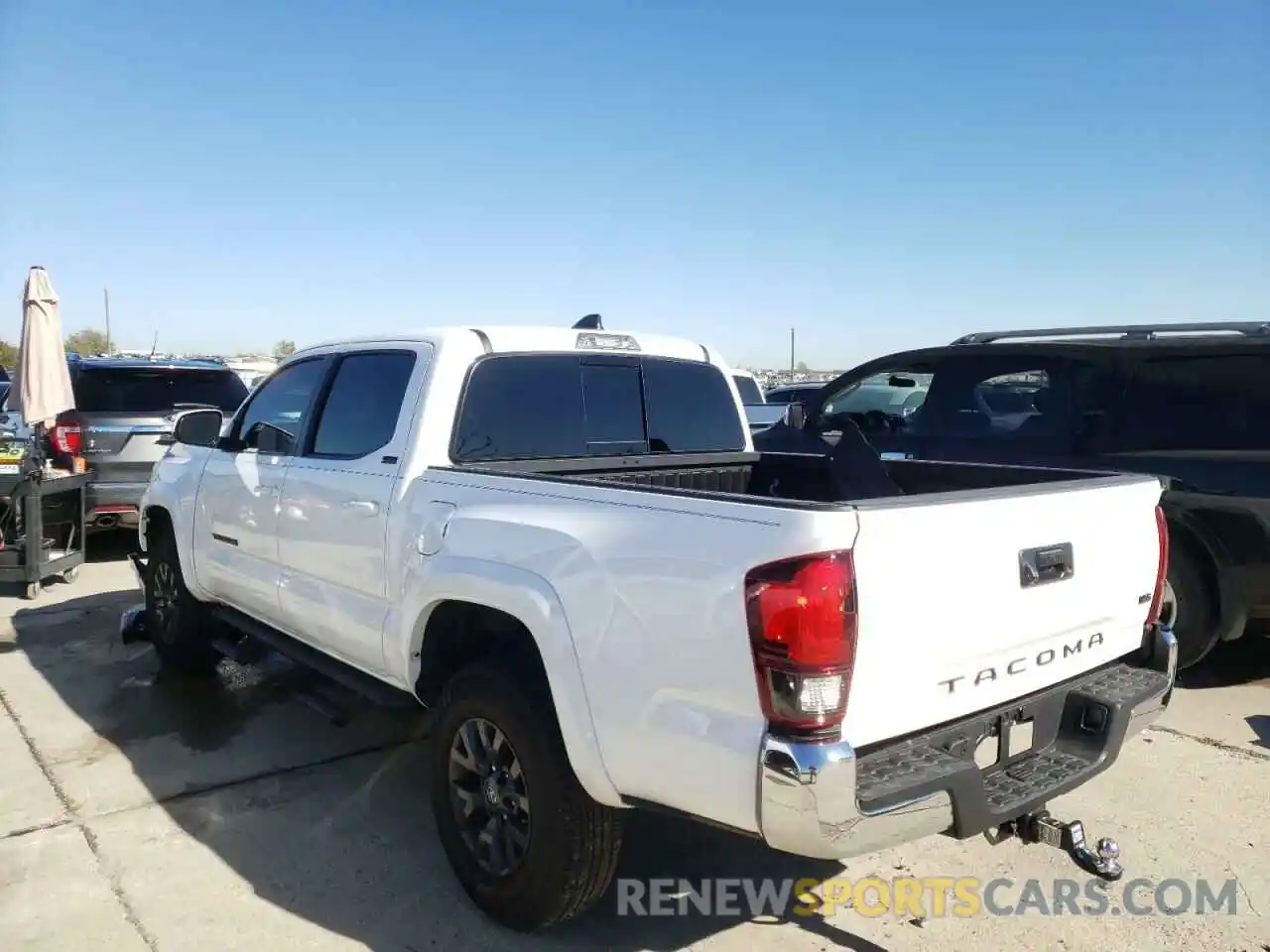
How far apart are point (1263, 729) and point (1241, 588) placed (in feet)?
2.36

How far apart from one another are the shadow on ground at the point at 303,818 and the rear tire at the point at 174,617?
0.15 meters

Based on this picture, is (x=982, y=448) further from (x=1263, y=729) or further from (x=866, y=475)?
(x=866, y=475)

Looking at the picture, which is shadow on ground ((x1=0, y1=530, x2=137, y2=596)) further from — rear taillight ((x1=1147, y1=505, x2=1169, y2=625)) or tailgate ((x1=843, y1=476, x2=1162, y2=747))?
rear taillight ((x1=1147, y1=505, x2=1169, y2=625))

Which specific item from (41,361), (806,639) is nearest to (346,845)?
(806,639)

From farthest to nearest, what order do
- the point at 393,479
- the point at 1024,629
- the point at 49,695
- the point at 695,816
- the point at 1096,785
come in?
1. the point at 49,695
2. the point at 1096,785
3. the point at 393,479
4. the point at 1024,629
5. the point at 695,816

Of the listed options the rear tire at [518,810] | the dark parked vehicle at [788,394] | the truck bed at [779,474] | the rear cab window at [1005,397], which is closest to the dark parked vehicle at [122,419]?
the truck bed at [779,474]

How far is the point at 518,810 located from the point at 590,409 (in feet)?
5.54

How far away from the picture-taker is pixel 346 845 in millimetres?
3514

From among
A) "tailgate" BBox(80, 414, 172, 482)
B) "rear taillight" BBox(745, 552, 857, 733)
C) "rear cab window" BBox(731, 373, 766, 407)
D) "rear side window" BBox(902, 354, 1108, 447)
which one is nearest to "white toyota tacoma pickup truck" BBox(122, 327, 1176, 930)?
"rear taillight" BBox(745, 552, 857, 733)

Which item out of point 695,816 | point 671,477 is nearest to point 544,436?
point 671,477

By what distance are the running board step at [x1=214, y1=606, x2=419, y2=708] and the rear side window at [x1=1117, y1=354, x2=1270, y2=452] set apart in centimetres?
428

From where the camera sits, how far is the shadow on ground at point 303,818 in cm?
303

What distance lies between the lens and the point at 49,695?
512 cm

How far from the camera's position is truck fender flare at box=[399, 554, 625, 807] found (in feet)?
8.37
